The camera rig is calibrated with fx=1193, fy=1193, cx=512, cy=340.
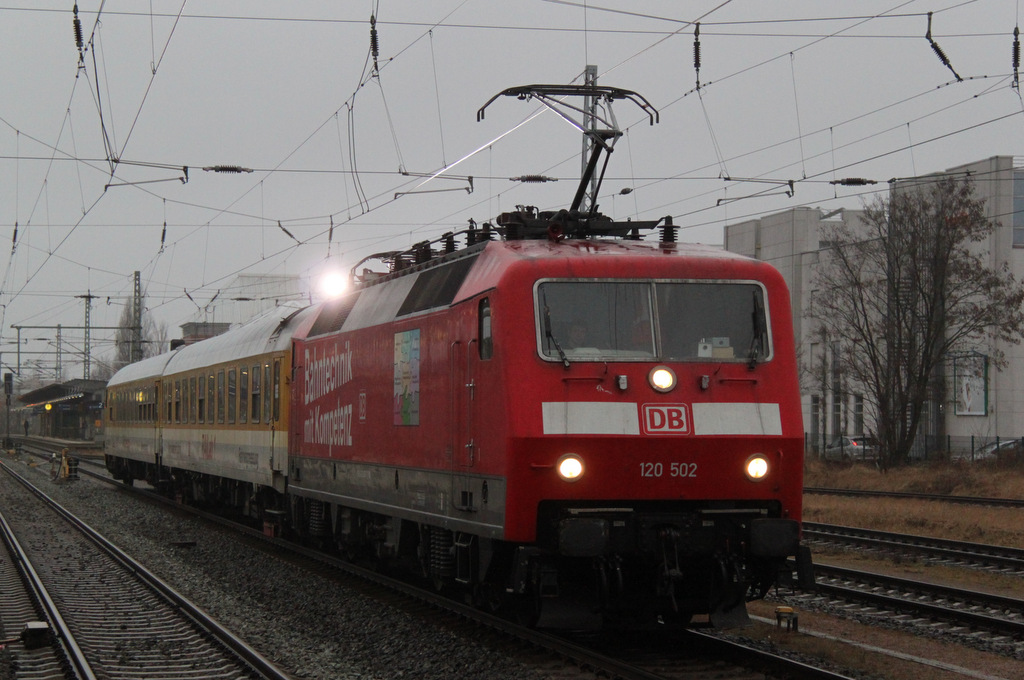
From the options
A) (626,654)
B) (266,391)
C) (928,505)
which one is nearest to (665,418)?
(626,654)

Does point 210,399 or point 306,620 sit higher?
point 210,399

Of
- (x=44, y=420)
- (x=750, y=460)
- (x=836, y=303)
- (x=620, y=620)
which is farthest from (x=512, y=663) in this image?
(x=44, y=420)

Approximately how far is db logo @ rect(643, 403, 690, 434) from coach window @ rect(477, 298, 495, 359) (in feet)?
4.58

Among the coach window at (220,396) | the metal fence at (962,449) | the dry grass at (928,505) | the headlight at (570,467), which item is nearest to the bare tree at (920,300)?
the metal fence at (962,449)

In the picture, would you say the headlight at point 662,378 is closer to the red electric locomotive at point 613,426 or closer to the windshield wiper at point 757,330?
the red electric locomotive at point 613,426

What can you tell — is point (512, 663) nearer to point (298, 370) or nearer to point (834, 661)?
point (834, 661)

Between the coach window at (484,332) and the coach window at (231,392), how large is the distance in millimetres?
12636

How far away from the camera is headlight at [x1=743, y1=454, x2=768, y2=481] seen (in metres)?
9.54

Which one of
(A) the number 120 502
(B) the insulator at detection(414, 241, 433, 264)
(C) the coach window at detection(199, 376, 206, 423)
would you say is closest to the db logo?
(A) the number 120 502

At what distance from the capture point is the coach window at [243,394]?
20.8 m

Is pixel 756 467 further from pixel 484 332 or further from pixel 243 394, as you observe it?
pixel 243 394

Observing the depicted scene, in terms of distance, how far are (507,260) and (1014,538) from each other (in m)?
13.6

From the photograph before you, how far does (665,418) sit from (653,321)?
83cm

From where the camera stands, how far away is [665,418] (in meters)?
9.41
